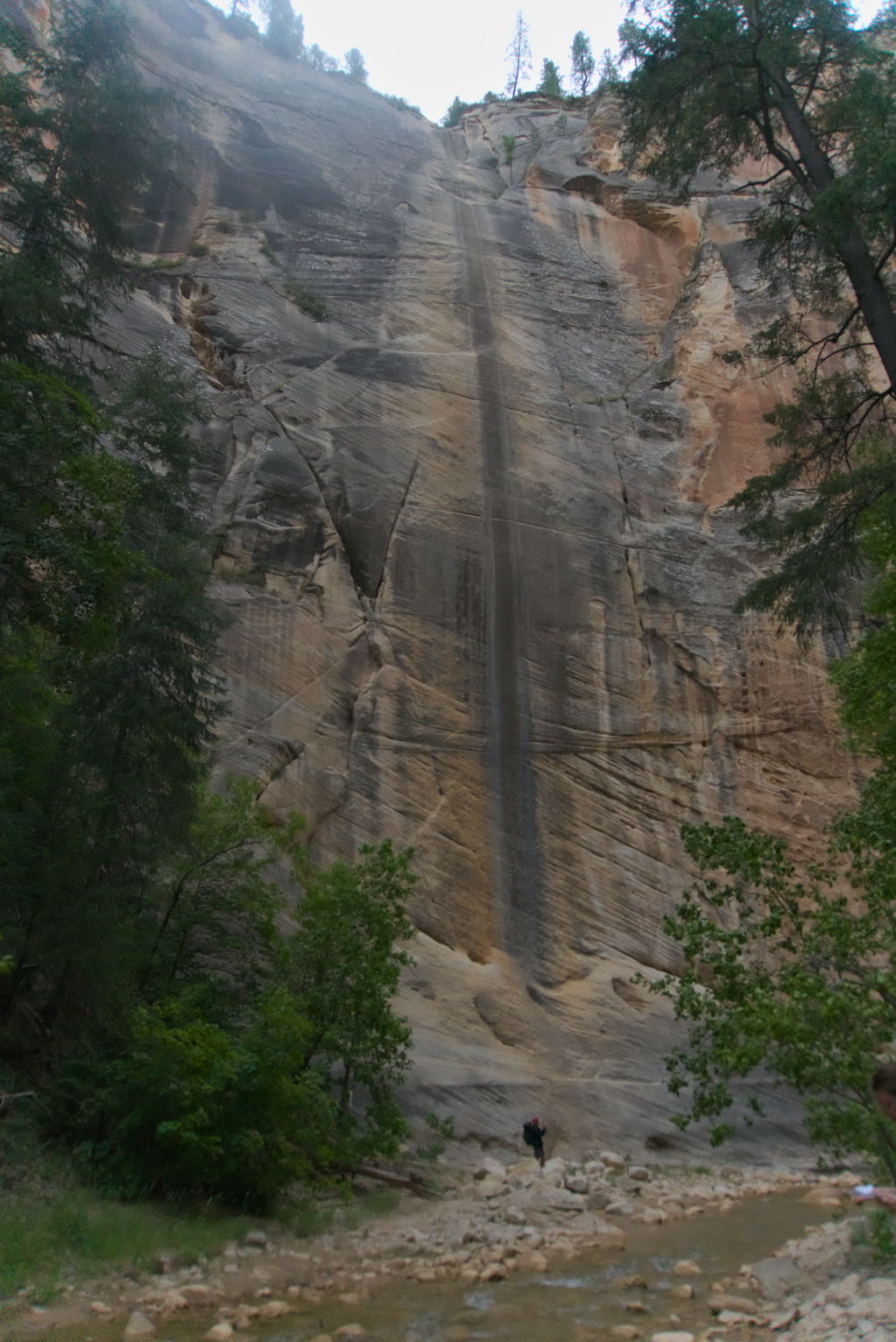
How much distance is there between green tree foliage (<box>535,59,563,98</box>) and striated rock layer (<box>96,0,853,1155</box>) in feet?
54.9

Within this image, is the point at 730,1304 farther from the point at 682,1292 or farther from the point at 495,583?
the point at 495,583

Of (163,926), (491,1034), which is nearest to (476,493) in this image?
(491,1034)

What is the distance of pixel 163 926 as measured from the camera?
1386cm

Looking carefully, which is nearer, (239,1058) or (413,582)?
(239,1058)

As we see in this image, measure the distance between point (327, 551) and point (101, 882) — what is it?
12475 mm

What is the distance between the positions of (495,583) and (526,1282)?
17030 millimetres

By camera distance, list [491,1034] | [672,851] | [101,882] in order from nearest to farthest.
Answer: [101,882]
[491,1034]
[672,851]

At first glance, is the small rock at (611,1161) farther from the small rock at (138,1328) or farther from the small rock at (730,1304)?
the small rock at (138,1328)

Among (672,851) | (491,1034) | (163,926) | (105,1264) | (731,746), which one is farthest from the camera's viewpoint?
(731,746)

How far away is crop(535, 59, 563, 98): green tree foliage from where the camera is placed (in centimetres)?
4753

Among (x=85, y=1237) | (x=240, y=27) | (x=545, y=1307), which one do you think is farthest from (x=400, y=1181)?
(x=240, y=27)

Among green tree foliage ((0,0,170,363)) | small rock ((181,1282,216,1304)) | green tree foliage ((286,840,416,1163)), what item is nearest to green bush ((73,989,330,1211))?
green tree foliage ((286,840,416,1163))

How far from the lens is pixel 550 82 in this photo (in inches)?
2060

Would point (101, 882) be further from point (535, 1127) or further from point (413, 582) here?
point (413, 582)
